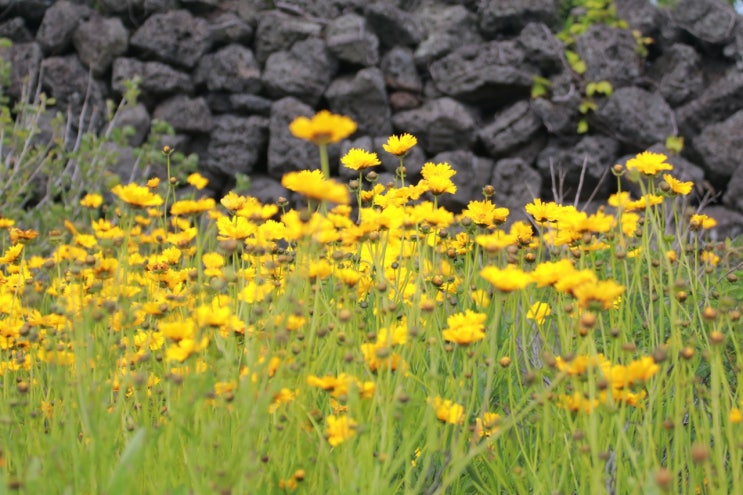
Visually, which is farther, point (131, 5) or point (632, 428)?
point (131, 5)

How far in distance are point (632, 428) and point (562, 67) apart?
3656 mm

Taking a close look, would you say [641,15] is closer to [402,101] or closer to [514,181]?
[514,181]

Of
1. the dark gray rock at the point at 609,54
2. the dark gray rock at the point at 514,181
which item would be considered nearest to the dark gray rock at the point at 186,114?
the dark gray rock at the point at 514,181

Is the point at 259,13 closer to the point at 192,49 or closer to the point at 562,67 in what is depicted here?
the point at 192,49

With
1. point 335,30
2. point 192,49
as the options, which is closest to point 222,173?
point 192,49

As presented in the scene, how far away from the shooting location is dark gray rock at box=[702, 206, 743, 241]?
456cm

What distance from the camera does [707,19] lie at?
4.95 meters

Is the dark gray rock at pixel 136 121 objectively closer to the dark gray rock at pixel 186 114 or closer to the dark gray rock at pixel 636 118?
the dark gray rock at pixel 186 114

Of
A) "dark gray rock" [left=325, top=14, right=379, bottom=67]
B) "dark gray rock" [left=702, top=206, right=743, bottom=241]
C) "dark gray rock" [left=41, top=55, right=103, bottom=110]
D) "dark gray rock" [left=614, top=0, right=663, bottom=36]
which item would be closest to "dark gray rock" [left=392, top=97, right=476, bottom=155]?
"dark gray rock" [left=325, top=14, right=379, bottom=67]

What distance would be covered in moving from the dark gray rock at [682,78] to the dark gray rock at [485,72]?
0.78m

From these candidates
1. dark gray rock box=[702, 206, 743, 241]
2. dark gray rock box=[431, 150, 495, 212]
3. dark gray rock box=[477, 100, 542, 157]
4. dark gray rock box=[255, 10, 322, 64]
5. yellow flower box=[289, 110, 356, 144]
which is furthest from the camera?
dark gray rock box=[255, 10, 322, 64]

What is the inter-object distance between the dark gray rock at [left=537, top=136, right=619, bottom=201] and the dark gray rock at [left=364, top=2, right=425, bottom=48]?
1060 millimetres

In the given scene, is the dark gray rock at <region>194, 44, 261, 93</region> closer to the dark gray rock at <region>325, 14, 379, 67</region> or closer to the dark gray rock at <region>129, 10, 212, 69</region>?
the dark gray rock at <region>129, 10, 212, 69</region>

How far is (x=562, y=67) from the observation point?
4.95m
